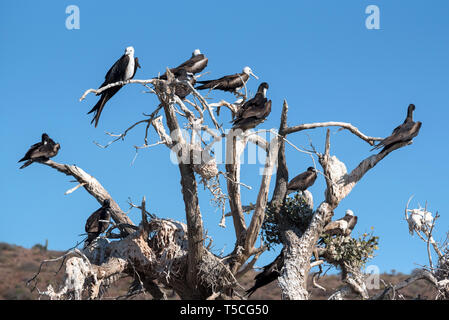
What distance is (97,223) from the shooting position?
1118 centimetres

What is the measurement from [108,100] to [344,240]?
528 cm

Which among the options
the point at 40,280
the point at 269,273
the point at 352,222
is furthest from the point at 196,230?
the point at 40,280

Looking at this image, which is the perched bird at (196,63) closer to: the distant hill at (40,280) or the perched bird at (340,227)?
the perched bird at (340,227)

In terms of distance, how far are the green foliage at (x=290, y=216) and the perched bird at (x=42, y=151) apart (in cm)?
426

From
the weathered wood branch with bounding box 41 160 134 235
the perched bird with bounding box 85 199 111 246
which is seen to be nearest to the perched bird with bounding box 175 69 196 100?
the weathered wood branch with bounding box 41 160 134 235

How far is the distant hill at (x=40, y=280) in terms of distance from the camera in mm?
30312

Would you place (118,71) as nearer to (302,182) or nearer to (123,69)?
(123,69)

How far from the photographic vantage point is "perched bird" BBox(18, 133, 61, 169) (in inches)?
438

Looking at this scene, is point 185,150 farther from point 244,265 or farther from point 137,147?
point 244,265

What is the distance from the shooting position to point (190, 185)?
9.41m

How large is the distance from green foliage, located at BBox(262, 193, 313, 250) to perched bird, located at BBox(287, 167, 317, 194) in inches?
7.8
